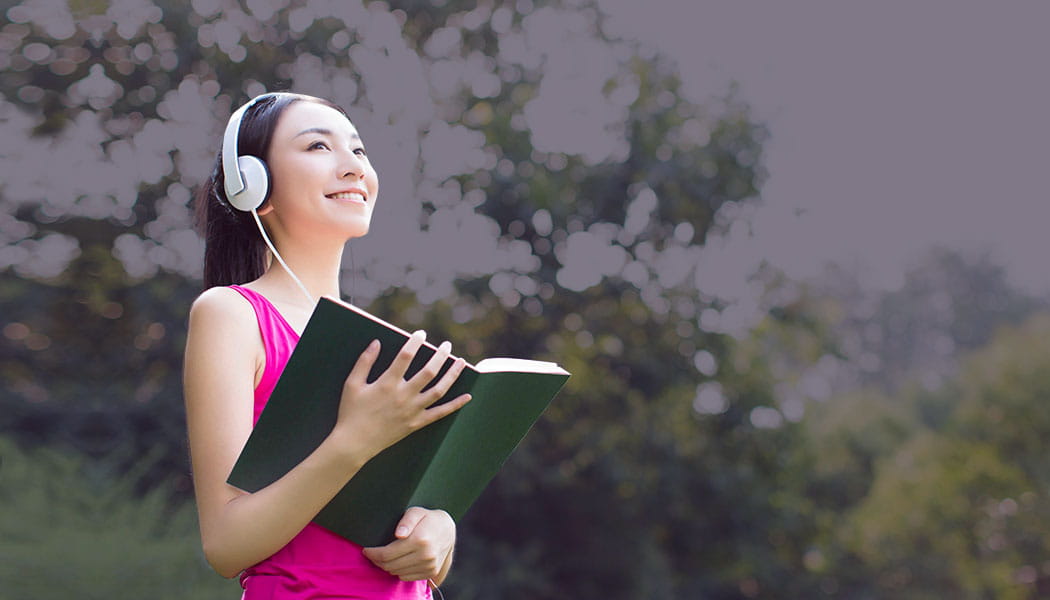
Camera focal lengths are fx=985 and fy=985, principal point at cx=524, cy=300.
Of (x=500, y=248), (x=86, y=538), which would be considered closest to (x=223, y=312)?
(x=86, y=538)

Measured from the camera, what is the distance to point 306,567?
1.28m

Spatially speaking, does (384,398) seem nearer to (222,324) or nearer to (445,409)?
(445,409)

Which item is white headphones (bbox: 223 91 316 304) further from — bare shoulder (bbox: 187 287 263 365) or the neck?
bare shoulder (bbox: 187 287 263 365)

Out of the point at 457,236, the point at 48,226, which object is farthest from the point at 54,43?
the point at 457,236

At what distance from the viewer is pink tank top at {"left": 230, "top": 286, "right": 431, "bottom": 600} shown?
50.0 inches

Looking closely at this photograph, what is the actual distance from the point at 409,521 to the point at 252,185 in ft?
1.78

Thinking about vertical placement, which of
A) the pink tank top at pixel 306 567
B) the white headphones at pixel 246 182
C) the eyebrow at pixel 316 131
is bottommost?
the pink tank top at pixel 306 567

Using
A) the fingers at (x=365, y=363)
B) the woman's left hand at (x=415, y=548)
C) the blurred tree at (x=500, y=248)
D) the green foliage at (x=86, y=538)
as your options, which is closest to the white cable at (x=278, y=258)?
the fingers at (x=365, y=363)

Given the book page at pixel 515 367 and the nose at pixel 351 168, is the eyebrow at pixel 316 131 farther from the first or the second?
the book page at pixel 515 367

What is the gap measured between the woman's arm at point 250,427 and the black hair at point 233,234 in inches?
11.2

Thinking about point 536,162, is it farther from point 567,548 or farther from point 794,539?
point 794,539

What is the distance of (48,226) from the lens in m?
8.86

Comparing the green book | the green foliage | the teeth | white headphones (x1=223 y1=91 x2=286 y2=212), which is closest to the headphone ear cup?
white headphones (x1=223 y1=91 x2=286 y2=212)

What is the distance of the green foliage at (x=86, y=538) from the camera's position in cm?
704
